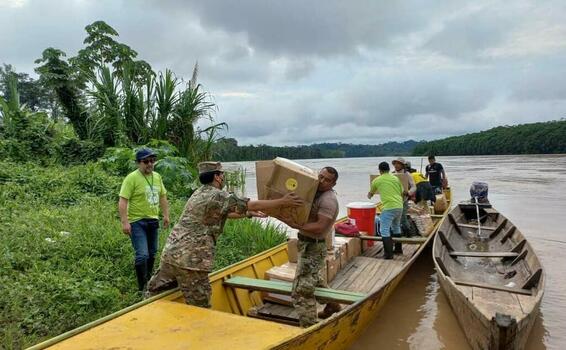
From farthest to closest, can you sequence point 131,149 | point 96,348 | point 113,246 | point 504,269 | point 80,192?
point 131,149, point 80,192, point 504,269, point 113,246, point 96,348

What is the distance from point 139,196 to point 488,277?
17.7 feet

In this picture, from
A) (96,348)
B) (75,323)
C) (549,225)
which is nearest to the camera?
(96,348)

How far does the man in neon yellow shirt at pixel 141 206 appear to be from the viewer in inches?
181

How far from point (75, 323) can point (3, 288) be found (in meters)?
1.01

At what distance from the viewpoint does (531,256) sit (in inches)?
229

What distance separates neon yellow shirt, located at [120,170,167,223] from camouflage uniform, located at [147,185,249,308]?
4.53 feet

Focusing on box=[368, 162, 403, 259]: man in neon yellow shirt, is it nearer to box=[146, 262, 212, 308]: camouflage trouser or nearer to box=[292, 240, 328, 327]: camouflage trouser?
box=[292, 240, 328, 327]: camouflage trouser

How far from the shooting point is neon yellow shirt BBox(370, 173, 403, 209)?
6285 millimetres

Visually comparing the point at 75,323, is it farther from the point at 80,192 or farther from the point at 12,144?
the point at 12,144

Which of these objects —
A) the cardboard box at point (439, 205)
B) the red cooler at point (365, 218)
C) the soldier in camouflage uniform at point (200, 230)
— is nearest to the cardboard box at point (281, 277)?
the soldier in camouflage uniform at point (200, 230)

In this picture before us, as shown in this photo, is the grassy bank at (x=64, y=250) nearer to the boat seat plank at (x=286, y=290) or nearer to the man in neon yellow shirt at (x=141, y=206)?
the man in neon yellow shirt at (x=141, y=206)

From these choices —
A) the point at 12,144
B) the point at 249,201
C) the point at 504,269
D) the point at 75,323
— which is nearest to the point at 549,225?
the point at 504,269

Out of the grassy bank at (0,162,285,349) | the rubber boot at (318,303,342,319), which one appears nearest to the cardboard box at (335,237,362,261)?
the grassy bank at (0,162,285,349)

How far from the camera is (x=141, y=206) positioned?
15.4ft
